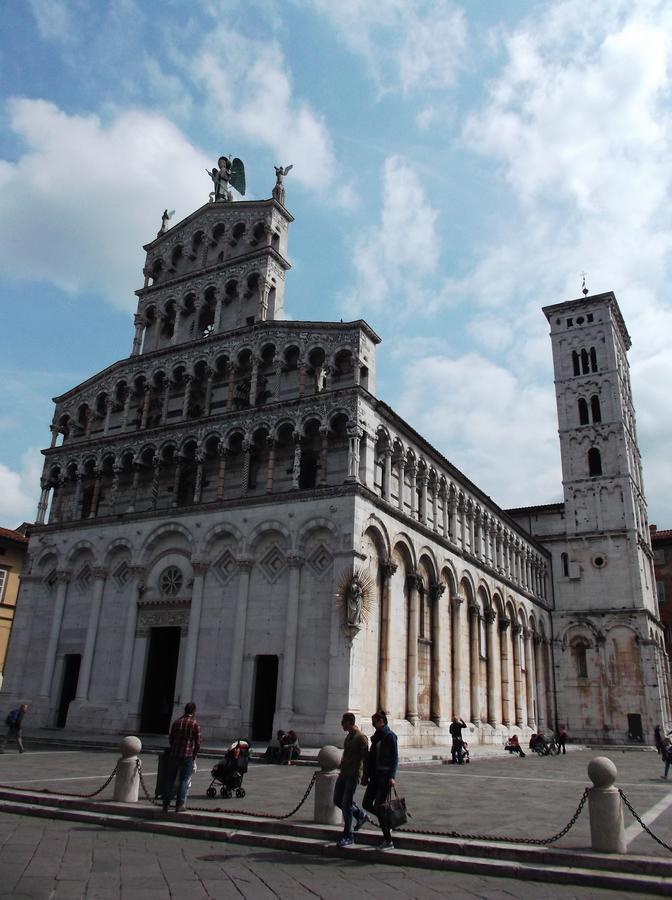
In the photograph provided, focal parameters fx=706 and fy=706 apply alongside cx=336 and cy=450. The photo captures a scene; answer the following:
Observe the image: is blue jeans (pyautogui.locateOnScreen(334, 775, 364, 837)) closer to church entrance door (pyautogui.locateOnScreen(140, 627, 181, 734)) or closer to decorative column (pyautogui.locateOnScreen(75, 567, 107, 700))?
church entrance door (pyautogui.locateOnScreen(140, 627, 181, 734))

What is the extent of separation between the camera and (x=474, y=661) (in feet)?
117

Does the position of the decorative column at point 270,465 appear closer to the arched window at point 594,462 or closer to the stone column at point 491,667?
the stone column at point 491,667

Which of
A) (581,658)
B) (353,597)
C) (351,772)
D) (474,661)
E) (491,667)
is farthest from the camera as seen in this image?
(581,658)

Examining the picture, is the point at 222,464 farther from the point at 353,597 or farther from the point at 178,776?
the point at 178,776

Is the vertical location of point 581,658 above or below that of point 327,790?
above

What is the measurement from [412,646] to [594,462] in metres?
31.8

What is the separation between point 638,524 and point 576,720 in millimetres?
15254

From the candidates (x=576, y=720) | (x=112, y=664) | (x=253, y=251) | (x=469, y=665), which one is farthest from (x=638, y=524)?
(x=112, y=664)

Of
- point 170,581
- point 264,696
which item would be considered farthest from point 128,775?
point 170,581

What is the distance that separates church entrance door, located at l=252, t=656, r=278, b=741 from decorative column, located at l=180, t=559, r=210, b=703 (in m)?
2.66

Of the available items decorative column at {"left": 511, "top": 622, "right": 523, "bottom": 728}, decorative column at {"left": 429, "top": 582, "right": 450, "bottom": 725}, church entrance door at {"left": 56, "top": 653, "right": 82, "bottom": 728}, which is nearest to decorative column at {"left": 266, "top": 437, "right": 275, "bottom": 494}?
decorative column at {"left": 429, "top": 582, "right": 450, "bottom": 725}

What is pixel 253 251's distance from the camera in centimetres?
3409

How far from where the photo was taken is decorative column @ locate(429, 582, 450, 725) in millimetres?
30420

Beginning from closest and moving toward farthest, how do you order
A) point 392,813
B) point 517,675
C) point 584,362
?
point 392,813 < point 517,675 < point 584,362
